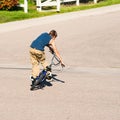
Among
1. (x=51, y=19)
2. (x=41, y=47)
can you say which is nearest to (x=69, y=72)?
(x=41, y=47)

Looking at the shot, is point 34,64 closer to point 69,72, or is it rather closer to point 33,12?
point 69,72

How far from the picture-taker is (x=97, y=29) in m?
22.7

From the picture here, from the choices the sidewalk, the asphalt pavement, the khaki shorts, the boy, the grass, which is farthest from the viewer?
the grass

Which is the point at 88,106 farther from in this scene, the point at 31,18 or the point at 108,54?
the point at 31,18

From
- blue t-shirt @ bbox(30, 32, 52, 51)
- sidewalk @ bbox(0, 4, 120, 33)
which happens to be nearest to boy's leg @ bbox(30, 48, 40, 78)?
blue t-shirt @ bbox(30, 32, 52, 51)

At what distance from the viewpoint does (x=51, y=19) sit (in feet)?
83.2

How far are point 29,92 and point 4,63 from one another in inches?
162

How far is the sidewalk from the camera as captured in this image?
2314 cm

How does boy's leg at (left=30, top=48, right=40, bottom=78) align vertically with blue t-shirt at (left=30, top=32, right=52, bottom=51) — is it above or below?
below

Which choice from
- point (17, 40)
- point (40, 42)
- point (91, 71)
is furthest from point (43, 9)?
point (40, 42)

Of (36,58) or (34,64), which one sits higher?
(36,58)

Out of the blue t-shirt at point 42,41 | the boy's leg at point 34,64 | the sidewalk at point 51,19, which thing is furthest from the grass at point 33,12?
the blue t-shirt at point 42,41

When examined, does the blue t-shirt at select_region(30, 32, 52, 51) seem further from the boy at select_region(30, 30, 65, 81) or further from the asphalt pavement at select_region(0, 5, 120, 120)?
the asphalt pavement at select_region(0, 5, 120, 120)

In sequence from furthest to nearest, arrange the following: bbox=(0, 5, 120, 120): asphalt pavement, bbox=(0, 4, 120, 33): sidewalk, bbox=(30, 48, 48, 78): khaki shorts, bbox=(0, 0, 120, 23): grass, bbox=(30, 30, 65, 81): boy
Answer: bbox=(0, 0, 120, 23): grass, bbox=(0, 4, 120, 33): sidewalk, bbox=(30, 48, 48, 78): khaki shorts, bbox=(30, 30, 65, 81): boy, bbox=(0, 5, 120, 120): asphalt pavement
